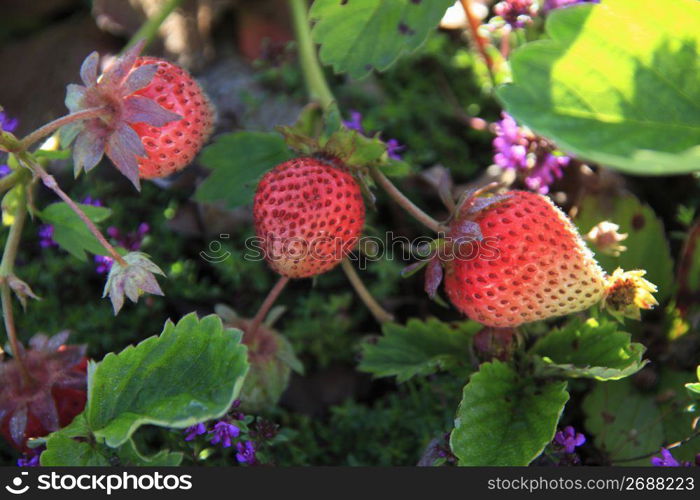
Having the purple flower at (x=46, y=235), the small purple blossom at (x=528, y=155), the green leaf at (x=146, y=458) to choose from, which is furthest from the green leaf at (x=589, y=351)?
the purple flower at (x=46, y=235)

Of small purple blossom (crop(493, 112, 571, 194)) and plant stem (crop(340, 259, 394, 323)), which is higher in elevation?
small purple blossom (crop(493, 112, 571, 194))

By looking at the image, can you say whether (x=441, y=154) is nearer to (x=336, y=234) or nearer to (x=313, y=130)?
(x=313, y=130)

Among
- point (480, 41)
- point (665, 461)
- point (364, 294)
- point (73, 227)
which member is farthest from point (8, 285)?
point (480, 41)

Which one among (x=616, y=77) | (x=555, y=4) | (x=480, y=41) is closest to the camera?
(x=616, y=77)

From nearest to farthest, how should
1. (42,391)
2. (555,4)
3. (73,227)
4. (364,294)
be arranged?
1. (42,391)
2. (73,227)
3. (364,294)
4. (555,4)
